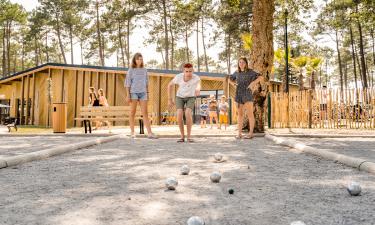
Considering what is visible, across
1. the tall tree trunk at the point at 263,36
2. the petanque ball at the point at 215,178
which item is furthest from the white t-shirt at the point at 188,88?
the petanque ball at the point at 215,178

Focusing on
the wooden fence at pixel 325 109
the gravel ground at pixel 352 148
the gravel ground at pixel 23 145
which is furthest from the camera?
the wooden fence at pixel 325 109

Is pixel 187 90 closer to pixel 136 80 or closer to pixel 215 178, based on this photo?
pixel 136 80

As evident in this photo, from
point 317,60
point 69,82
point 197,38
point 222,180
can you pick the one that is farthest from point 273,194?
point 197,38

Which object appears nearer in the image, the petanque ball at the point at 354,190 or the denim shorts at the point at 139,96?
the petanque ball at the point at 354,190

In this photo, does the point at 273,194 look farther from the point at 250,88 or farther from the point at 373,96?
the point at 373,96

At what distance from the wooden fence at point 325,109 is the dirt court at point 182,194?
36.7 feet

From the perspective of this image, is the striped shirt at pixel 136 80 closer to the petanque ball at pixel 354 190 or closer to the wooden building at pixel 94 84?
the petanque ball at pixel 354 190

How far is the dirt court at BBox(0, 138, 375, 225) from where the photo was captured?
2242 mm

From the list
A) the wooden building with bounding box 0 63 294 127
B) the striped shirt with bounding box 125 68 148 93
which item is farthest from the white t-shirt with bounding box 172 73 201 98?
the wooden building with bounding box 0 63 294 127

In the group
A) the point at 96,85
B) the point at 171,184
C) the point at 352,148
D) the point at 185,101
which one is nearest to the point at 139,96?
the point at 185,101

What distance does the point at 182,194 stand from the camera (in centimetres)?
291

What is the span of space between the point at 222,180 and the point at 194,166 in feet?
3.22

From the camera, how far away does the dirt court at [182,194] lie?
224 centimetres

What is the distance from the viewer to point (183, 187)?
3.18 metres
